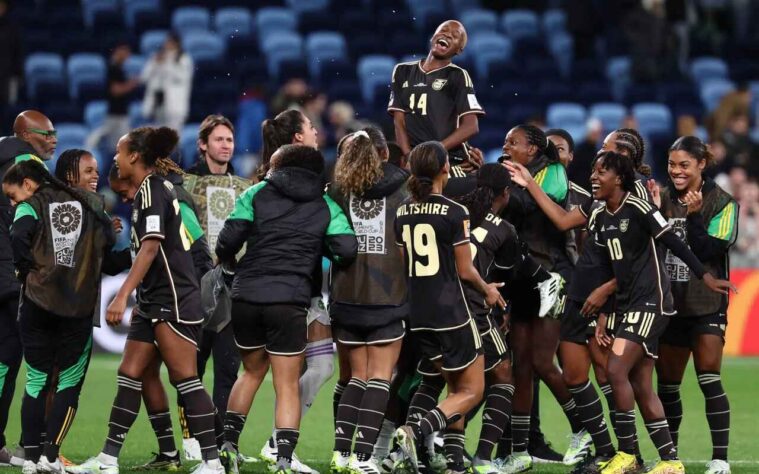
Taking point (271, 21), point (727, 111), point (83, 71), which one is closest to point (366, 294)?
point (727, 111)

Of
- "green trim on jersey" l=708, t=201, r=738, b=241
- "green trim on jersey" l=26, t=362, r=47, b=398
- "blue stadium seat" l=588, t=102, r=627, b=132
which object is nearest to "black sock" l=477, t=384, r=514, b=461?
"green trim on jersey" l=708, t=201, r=738, b=241

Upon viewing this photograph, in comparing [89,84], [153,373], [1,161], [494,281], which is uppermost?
[89,84]

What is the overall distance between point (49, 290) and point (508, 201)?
9.85ft

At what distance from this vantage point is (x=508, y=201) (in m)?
8.96

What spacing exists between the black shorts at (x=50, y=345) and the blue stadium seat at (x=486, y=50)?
1366cm

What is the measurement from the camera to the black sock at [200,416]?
790 cm

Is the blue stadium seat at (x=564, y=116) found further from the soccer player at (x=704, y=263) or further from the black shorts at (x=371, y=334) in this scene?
the black shorts at (x=371, y=334)

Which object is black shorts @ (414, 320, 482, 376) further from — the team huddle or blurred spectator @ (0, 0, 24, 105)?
blurred spectator @ (0, 0, 24, 105)

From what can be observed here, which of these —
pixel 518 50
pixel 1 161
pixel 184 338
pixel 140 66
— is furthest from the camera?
pixel 518 50

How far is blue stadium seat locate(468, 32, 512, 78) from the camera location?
21.4 meters

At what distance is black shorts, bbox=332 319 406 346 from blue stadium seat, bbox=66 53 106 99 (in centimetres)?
1330

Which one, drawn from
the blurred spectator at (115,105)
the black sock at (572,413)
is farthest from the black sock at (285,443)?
the blurred spectator at (115,105)

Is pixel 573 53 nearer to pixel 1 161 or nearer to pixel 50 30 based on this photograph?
pixel 50 30

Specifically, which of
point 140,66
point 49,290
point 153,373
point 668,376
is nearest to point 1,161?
point 49,290
